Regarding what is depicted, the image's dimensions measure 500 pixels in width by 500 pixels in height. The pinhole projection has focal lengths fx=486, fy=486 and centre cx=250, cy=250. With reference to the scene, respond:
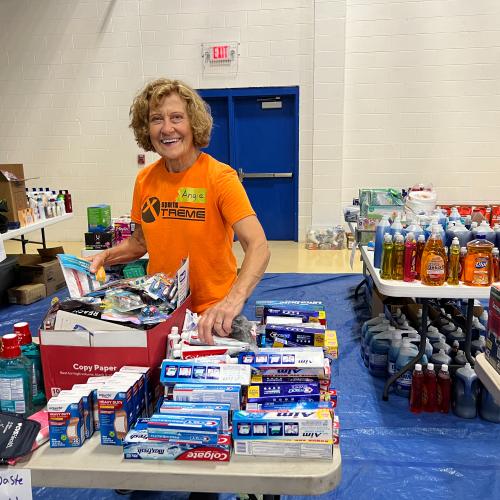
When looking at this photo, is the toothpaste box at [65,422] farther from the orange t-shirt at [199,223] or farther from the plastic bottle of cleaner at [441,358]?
the plastic bottle of cleaner at [441,358]

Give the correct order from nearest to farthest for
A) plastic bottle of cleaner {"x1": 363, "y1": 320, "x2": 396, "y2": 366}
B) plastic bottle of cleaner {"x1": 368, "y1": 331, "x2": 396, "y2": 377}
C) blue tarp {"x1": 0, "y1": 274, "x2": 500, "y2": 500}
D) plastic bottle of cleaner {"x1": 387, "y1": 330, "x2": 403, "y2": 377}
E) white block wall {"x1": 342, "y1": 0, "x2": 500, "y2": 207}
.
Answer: blue tarp {"x1": 0, "y1": 274, "x2": 500, "y2": 500} → plastic bottle of cleaner {"x1": 387, "y1": 330, "x2": 403, "y2": 377} → plastic bottle of cleaner {"x1": 368, "y1": 331, "x2": 396, "y2": 377} → plastic bottle of cleaner {"x1": 363, "y1": 320, "x2": 396, "y2": 366} → white block wall {"x1": 342, "y1": 0, "x2": 500, "y2": 207}

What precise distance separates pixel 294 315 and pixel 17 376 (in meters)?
0.77

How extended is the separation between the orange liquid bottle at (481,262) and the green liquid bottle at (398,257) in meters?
0.35

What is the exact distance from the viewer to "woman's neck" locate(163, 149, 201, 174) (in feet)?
5.84

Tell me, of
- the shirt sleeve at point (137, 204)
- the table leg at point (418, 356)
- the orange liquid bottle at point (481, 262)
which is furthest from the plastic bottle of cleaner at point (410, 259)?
the shirt sleeve at point (137, 204)

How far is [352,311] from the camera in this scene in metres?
4.39

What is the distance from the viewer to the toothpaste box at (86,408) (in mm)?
1074

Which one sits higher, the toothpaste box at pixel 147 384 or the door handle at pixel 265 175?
the door handle at pixel 265 175

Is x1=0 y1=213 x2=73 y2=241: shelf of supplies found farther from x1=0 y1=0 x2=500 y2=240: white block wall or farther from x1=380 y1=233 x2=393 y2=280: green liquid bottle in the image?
x1=380 y1=233 x2=393 y2=280: green liquid bottle

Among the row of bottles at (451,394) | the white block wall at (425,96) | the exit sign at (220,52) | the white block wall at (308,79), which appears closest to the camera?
the row of bottles at (451,394)

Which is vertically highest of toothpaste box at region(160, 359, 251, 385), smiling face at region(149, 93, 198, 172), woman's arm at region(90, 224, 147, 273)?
smiling face at region(149, 93, 198, 172)

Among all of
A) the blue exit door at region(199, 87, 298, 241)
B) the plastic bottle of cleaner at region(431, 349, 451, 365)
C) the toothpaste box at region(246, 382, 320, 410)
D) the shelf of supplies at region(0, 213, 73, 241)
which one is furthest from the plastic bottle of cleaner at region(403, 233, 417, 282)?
the blue exit door at region(199, 87, 298, 241)

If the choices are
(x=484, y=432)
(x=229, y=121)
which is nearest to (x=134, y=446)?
(x=484, y=432)

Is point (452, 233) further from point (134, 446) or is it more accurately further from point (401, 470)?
point (134, 446)
